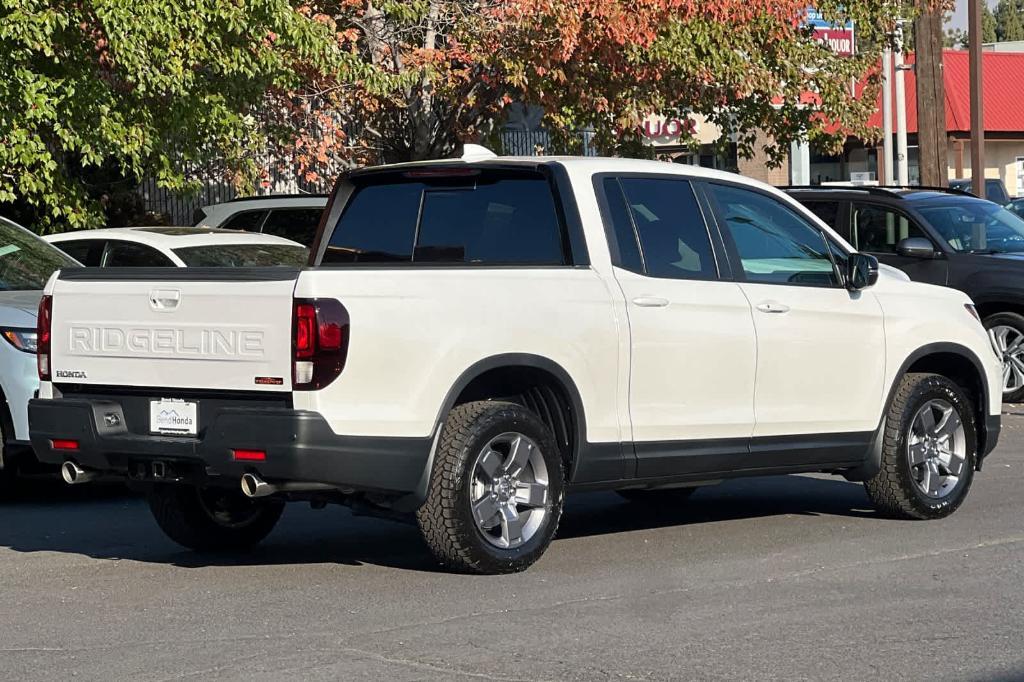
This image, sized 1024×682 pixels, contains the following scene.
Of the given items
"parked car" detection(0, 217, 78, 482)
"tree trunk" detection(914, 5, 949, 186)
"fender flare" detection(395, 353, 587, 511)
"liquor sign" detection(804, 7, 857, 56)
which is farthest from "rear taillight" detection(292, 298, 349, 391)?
"tree trunk" detection(914, 5, 949, 186)

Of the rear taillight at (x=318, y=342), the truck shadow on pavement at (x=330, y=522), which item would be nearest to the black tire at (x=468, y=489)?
the truck shadow on pavement at (x=330, y=522)

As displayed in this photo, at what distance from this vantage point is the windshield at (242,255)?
13336 mm

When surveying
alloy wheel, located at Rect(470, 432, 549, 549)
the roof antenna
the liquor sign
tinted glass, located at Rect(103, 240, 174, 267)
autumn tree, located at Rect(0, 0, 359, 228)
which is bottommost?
alloy wheel, located at Rect(470, 432, 549, 549)

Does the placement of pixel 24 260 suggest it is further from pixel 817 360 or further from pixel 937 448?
pixel 937 448

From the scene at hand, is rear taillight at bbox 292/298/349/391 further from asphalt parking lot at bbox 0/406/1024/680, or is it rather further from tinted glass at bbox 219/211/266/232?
tinted glass at bbox 219/211/266/232

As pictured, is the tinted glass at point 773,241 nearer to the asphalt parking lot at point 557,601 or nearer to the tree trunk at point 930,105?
the asphalt parking lot at point 557,601

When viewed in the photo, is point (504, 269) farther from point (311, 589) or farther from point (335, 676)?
point (335, 676)

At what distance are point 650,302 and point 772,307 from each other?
0.86 meters

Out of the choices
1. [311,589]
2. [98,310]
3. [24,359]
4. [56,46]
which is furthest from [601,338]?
[56,46]

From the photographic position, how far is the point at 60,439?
315 inches

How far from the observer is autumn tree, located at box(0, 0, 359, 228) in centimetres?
1371

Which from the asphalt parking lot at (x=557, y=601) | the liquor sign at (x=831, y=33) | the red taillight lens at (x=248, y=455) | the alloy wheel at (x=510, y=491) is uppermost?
the liquor sign at (x=831, y=33)

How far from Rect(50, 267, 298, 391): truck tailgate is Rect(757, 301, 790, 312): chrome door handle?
8.69 feet

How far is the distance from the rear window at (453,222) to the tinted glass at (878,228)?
28.6 ft
